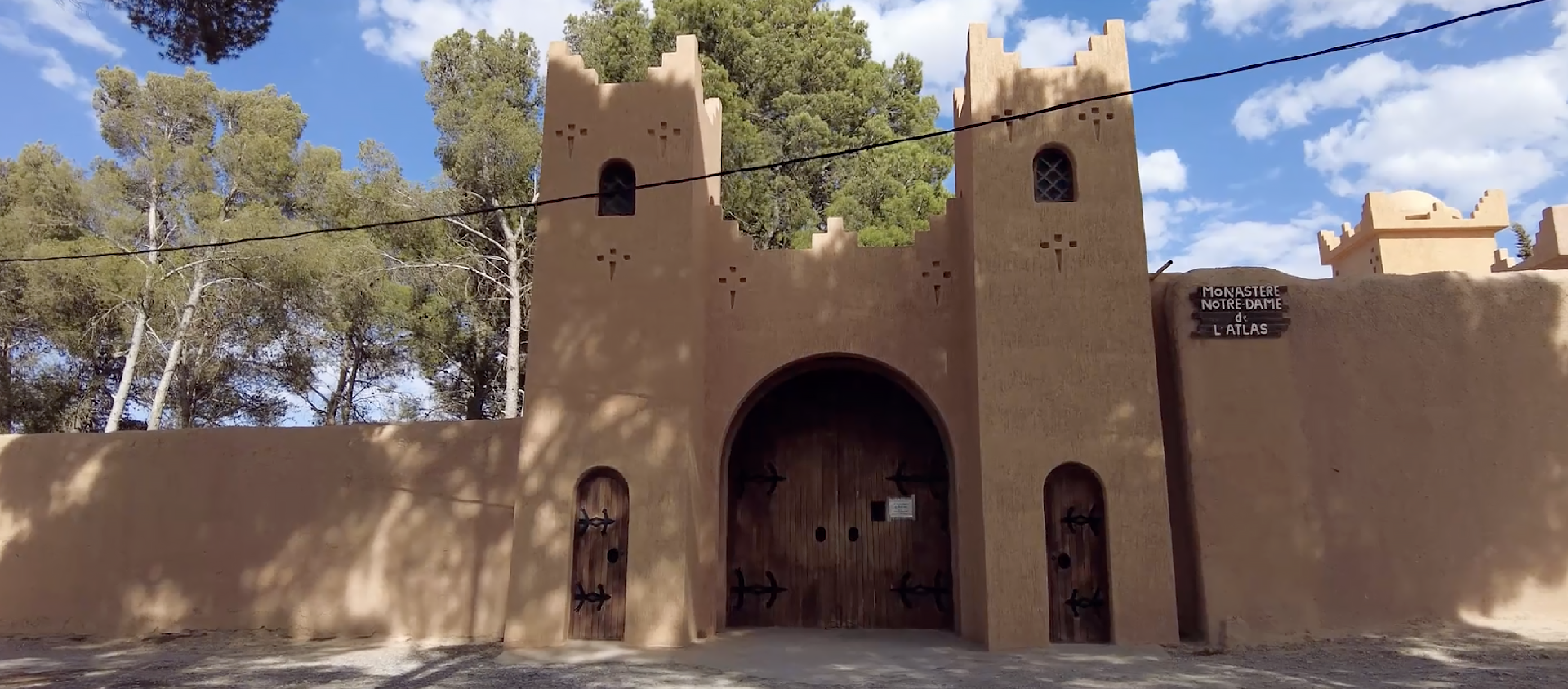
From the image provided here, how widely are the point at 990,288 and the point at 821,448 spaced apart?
2.61 meters

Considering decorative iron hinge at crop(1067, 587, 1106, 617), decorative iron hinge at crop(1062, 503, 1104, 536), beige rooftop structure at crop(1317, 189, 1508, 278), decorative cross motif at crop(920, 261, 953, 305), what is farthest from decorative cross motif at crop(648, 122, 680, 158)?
beige rooftop structure at crop(1317, 189, 1508, 278)

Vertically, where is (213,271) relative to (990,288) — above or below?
above

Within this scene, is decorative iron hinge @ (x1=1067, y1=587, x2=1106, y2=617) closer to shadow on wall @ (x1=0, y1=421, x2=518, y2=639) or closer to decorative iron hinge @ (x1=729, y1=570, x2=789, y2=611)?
decorative iron hinge @ (x1=729, y1=570, x2=789, y2=611)

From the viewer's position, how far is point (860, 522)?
33.6 ft

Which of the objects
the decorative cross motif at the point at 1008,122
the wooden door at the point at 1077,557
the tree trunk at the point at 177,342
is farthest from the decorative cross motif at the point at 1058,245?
the tree trunk at the point at 177,342

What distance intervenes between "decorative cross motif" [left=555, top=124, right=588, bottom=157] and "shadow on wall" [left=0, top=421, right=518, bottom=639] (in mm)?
2715

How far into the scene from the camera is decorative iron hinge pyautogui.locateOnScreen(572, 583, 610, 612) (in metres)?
8.80

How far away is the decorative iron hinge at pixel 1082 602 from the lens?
8.55m

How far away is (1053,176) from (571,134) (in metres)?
4.50

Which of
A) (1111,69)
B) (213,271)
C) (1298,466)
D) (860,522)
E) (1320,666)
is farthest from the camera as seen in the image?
(213,271)

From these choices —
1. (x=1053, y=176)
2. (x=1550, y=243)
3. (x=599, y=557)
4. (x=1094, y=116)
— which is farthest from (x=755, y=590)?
(x=1550, y=243)

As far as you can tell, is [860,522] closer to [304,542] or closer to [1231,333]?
[1231,333]

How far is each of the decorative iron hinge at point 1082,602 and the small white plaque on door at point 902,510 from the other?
201 cm

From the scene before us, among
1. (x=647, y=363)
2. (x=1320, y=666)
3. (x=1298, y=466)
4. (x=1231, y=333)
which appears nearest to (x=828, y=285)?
(x=647, y=363)
